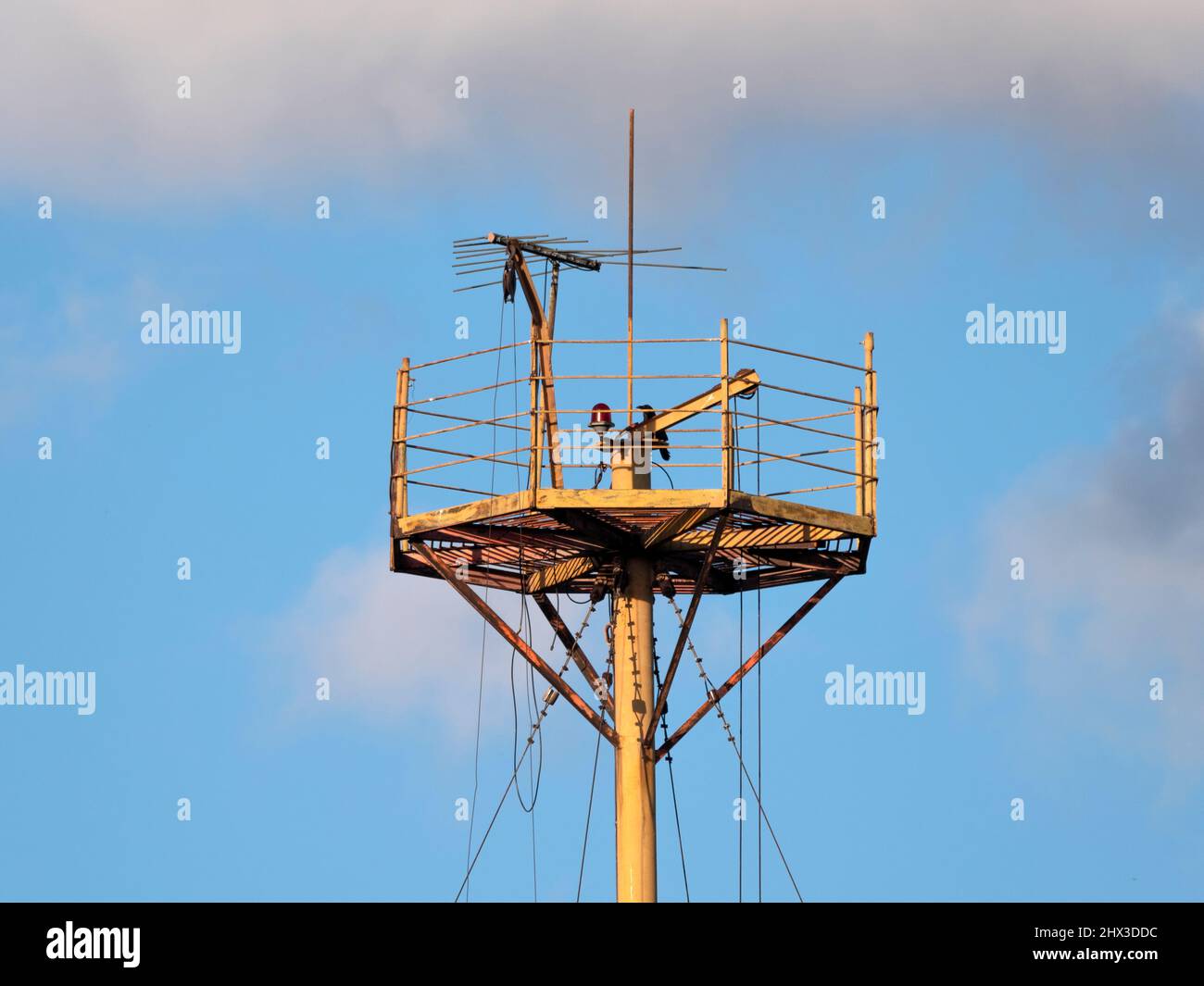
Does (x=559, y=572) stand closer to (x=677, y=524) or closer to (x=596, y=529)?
(x=596, y=529)

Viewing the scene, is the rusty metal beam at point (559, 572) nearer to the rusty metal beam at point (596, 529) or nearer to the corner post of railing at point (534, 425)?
the rusty metal beam at point (596, 529)

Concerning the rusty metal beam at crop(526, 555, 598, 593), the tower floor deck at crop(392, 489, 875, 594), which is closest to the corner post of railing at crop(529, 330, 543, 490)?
the tower floor deck at crop(392, 489, 875, 594)

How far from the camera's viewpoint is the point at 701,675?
45.8 meters

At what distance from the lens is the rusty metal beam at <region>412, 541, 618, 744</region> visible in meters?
45.2

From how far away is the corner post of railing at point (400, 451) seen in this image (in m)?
45.0

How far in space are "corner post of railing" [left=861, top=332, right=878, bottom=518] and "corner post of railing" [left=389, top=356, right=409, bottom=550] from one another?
252 inches

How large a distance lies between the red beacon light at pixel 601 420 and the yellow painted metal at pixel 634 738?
1.88m

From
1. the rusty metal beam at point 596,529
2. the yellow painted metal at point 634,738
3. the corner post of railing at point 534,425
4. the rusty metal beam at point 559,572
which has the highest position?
the corner post of railing at point 534,425

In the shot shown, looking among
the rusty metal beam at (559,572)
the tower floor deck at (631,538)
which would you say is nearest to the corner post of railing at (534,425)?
the tower floor deck at (631,538)

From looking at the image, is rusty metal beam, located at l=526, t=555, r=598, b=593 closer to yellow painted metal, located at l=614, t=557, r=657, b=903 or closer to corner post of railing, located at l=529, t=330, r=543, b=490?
yellow painted metal, located at l=614, t=557, r=657, b=903
